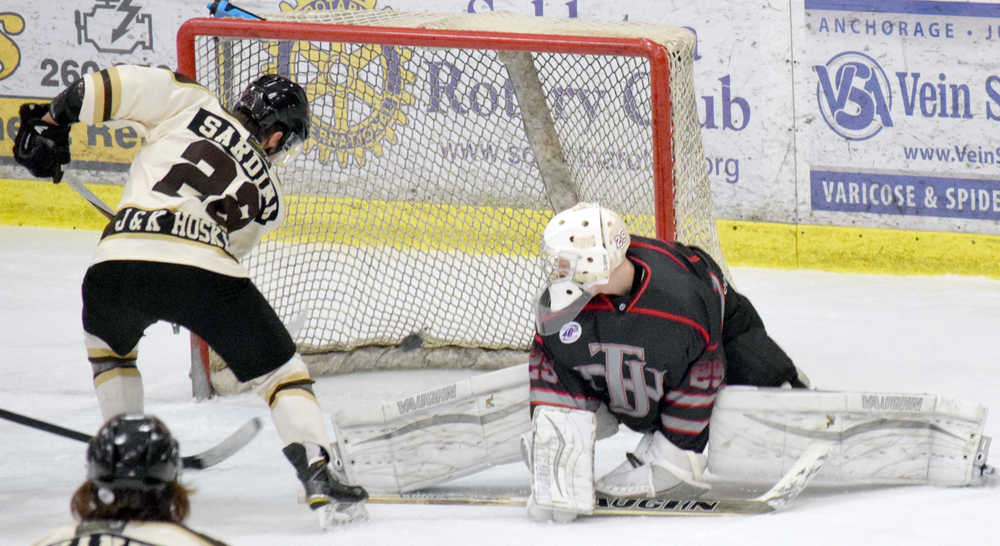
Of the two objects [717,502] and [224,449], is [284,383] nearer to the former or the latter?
[224,449]

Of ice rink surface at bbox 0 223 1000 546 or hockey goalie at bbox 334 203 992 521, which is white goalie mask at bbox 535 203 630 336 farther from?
ice rink surface at bbox 0 223 1000 546

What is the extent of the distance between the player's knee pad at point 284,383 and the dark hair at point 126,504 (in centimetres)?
123

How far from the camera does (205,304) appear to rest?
308 centimetres

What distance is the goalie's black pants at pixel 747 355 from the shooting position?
10.8 ft

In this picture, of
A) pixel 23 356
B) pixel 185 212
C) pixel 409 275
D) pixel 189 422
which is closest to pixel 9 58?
pixel 23 356

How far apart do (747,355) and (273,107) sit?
3.76 ft

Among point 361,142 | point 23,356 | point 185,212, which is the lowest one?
point 23,356

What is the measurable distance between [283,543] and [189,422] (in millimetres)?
1073

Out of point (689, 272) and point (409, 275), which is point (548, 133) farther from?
point (689, 272)

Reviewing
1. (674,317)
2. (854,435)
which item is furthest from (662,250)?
(854,435)

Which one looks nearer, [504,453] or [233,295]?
[233,295]

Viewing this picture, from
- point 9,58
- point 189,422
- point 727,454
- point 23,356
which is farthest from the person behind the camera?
point 9,58

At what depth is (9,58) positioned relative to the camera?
5.90m

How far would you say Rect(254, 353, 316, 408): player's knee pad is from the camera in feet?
10.2
